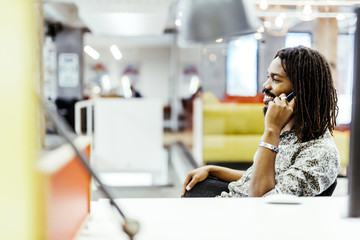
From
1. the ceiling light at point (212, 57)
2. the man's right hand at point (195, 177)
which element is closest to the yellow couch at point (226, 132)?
the ceiling light at point (212, 57)

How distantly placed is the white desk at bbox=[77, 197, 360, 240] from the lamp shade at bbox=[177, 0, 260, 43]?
45 cm

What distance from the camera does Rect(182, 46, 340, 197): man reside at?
1465 mm

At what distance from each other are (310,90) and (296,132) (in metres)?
0.17

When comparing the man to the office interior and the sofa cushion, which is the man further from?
the sofa cushion

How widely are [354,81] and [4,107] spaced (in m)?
0.70

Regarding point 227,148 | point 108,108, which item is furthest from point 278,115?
point 108,108

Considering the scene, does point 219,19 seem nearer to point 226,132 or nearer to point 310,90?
point 310,90

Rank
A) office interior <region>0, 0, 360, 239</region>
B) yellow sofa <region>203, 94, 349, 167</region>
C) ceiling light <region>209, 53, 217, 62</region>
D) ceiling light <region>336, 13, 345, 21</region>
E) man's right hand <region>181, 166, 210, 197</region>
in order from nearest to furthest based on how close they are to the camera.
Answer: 1. office interior <region>0, 0, 360, 239</region>
2. man's right hand <region>181, 166, 210, 197</region>
3. ceiling light <region>336, 13, 345, 21</region>
4. yellow sofa <region>203, 94, 349, 167</region>
5. ceiling light <region>209, 53, 217, 62</region>

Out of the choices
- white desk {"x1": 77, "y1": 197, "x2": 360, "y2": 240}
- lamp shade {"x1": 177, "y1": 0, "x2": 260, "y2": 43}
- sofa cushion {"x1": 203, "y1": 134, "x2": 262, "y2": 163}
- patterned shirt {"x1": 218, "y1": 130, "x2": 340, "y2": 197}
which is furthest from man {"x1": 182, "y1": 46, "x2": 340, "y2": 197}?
sofa cushion {"x1": 203, "y1": 134, "x2": 262, "y2": 163}

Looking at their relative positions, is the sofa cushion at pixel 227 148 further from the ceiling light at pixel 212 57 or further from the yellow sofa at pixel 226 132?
the ceiling light at pixel 212 57

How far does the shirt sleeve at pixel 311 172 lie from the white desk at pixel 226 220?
221 mm

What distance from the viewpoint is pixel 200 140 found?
5805 mm

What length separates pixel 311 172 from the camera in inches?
56.9

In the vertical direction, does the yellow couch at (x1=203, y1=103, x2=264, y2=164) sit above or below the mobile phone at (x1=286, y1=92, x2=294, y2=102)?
below
